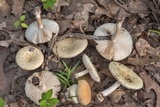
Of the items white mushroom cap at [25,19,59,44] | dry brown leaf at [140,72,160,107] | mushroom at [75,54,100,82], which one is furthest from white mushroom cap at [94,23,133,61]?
white mushroom cap at [25,19,59,44]

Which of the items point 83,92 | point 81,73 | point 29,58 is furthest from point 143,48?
point 29,58

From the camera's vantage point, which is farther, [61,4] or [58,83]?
[61,4]

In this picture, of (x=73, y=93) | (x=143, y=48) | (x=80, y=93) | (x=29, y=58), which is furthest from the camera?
(x=143, y=48)

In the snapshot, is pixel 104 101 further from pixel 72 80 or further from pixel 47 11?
pixel 47 11

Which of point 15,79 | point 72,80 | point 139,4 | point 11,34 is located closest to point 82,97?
point 72,80

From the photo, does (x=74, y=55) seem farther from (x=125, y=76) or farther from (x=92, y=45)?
(x=125, y=76)

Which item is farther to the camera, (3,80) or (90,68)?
(3,80)

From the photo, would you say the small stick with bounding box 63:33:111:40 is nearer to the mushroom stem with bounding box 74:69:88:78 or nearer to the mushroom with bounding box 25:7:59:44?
the mushroom with bounding box 25:7:59:44
